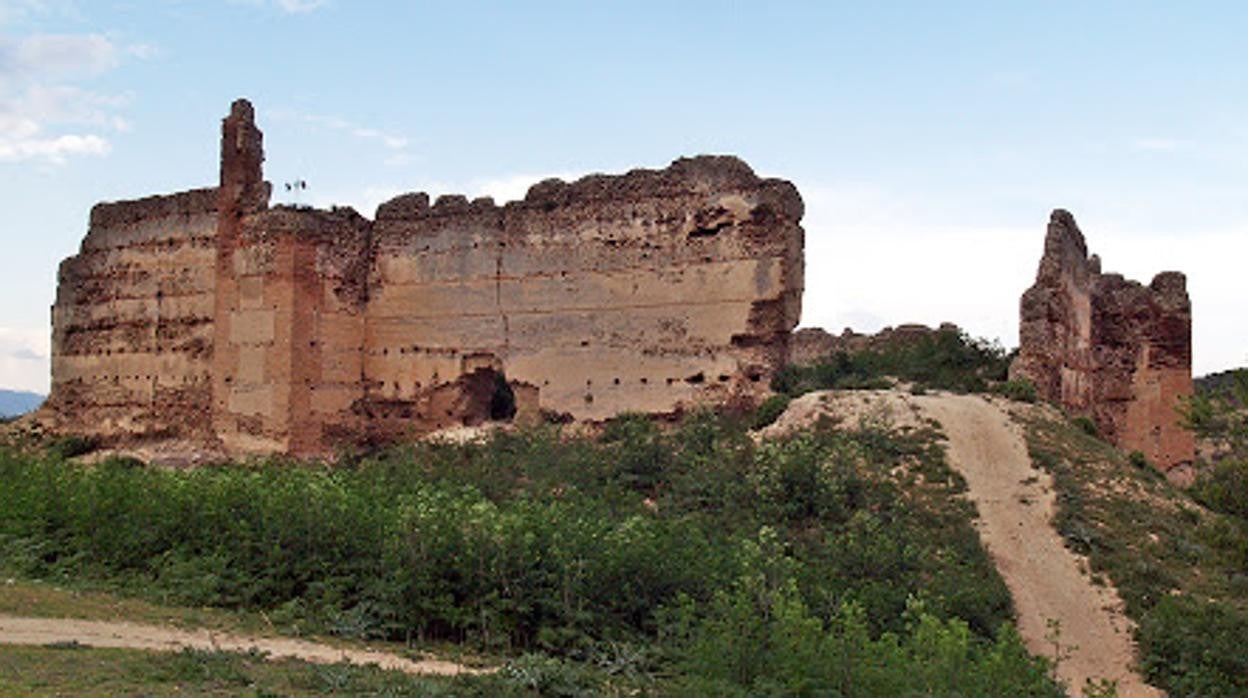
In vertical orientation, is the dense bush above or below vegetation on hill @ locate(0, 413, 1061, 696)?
above

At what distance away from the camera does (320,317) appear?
21953 millimetres

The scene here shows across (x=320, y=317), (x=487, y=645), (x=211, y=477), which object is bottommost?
(x=487, y=645)

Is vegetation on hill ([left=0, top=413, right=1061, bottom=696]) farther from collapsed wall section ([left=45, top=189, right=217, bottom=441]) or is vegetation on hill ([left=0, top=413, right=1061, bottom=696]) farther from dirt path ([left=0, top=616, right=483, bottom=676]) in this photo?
collapsed wall section ([left=45, top=189, right=217, bottom=441])

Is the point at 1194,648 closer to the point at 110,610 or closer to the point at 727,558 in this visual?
the point at 727,558

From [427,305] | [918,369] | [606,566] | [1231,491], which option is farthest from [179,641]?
[918,369]

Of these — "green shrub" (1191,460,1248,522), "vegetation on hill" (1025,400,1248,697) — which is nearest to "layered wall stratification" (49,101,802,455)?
"vegetation on hill" (1025,400,1248,697)

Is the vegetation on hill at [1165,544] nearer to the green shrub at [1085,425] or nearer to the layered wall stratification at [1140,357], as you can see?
the green shrub at [1085,425]

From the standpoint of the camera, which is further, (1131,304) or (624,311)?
(1131,304)

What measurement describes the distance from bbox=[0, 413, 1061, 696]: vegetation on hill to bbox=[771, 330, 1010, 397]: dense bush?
11.2ft

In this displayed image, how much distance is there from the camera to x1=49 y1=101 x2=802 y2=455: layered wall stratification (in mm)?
19469

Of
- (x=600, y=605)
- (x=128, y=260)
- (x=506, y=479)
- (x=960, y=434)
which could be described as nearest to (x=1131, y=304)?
(x=960, y=434)

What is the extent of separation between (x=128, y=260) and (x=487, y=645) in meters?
16.5

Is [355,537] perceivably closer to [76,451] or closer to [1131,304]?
[76,451]

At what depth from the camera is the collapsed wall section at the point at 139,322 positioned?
2291 cm
